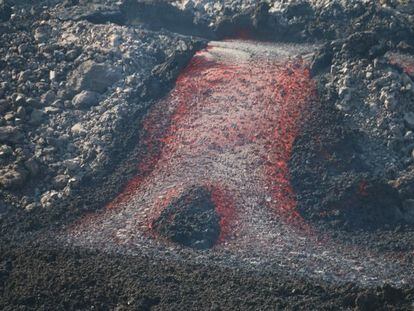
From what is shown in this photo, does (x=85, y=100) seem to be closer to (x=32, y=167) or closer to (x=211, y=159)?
(x=32, y=167)

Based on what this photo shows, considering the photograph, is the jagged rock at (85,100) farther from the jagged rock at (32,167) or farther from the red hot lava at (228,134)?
the jagged rock at (32,167)

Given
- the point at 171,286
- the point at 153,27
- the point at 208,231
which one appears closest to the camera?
the point at 171,286

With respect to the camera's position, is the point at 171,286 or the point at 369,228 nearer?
the point at 171,286

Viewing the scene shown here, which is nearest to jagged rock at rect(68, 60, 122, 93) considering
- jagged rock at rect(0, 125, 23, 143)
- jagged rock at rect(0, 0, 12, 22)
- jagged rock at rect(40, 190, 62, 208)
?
jagged rock at rect(0, 125, 23, 143)

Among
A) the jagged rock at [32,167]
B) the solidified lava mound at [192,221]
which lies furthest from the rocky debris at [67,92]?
the solidified lava mound at [192,221]

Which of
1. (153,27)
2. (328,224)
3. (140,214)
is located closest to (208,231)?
(140,214)

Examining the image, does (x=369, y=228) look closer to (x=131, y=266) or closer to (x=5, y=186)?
(x=131, y=266)
